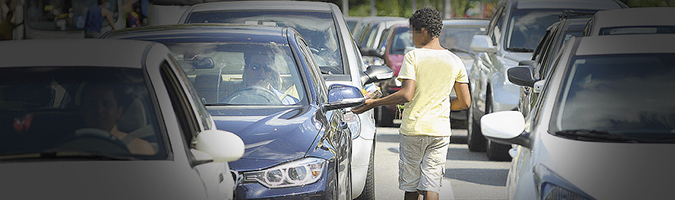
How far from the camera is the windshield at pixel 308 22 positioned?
9859 mm

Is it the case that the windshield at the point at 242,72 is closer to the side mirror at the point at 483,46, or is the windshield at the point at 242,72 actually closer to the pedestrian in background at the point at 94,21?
the side mirror at the point at 483,46

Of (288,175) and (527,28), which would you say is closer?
(288,175)

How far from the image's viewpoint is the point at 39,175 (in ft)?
13.3

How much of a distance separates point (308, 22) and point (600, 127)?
17.6ft

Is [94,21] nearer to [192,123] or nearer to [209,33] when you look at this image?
[209,33]

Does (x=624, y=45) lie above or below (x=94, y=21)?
above

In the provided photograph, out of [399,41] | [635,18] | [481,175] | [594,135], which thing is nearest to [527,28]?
[481,175]

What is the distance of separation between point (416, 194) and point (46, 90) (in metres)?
3.09

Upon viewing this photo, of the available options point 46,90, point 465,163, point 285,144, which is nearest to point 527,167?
point 285,144

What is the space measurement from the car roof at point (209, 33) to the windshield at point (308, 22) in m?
2.04

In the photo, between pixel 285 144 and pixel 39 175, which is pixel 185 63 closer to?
pixel 285 144

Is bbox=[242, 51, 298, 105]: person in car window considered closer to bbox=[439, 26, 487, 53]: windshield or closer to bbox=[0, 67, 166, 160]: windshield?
bbox=[0, 67, 166, 160]: windshield

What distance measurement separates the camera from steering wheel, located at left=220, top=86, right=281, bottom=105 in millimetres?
7254

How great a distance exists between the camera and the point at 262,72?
24.2ft
